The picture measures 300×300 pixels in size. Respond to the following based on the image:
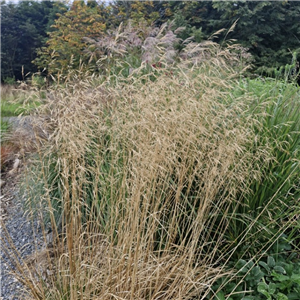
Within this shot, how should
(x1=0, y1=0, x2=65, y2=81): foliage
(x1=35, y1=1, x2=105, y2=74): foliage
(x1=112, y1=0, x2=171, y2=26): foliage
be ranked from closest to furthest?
(x1=35, y1=1, x2=105, y2=74): foliage
(x1=112, y1=0, x2=171, y2=26): foliage
(x1=0, y1=0, x2=65, y2=81): foliage

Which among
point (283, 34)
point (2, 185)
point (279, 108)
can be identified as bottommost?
point (2, 185)

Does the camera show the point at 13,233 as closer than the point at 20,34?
Yes

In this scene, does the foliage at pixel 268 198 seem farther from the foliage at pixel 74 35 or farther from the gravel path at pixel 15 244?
the foliage at pixel 74 35

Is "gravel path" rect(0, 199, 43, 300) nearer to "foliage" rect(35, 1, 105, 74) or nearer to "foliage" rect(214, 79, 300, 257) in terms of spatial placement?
"foliage" rect(214, 79, 300, 257)

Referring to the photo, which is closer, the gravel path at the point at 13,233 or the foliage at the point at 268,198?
the foliage at the point at 268,198

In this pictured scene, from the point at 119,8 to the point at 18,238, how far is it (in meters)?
12.0

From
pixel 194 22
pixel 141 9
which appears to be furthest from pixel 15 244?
pixel 194 22

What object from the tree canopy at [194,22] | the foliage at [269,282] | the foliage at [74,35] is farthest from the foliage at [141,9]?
the foliage at [269,282]

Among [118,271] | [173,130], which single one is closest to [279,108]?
[173,130]

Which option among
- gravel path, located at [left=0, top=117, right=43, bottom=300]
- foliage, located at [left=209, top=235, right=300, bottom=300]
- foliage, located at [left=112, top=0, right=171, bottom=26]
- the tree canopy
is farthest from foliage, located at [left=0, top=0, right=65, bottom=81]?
foliage, located at [left=209, top=235, right=300, bottom=300]

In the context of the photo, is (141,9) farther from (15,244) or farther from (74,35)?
(15,244)

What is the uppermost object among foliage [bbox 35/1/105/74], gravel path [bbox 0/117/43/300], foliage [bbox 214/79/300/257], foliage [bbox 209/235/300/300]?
foliage [bbox 35/1/105/74]

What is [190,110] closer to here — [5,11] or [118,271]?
[118,271]

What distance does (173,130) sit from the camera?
142cm
